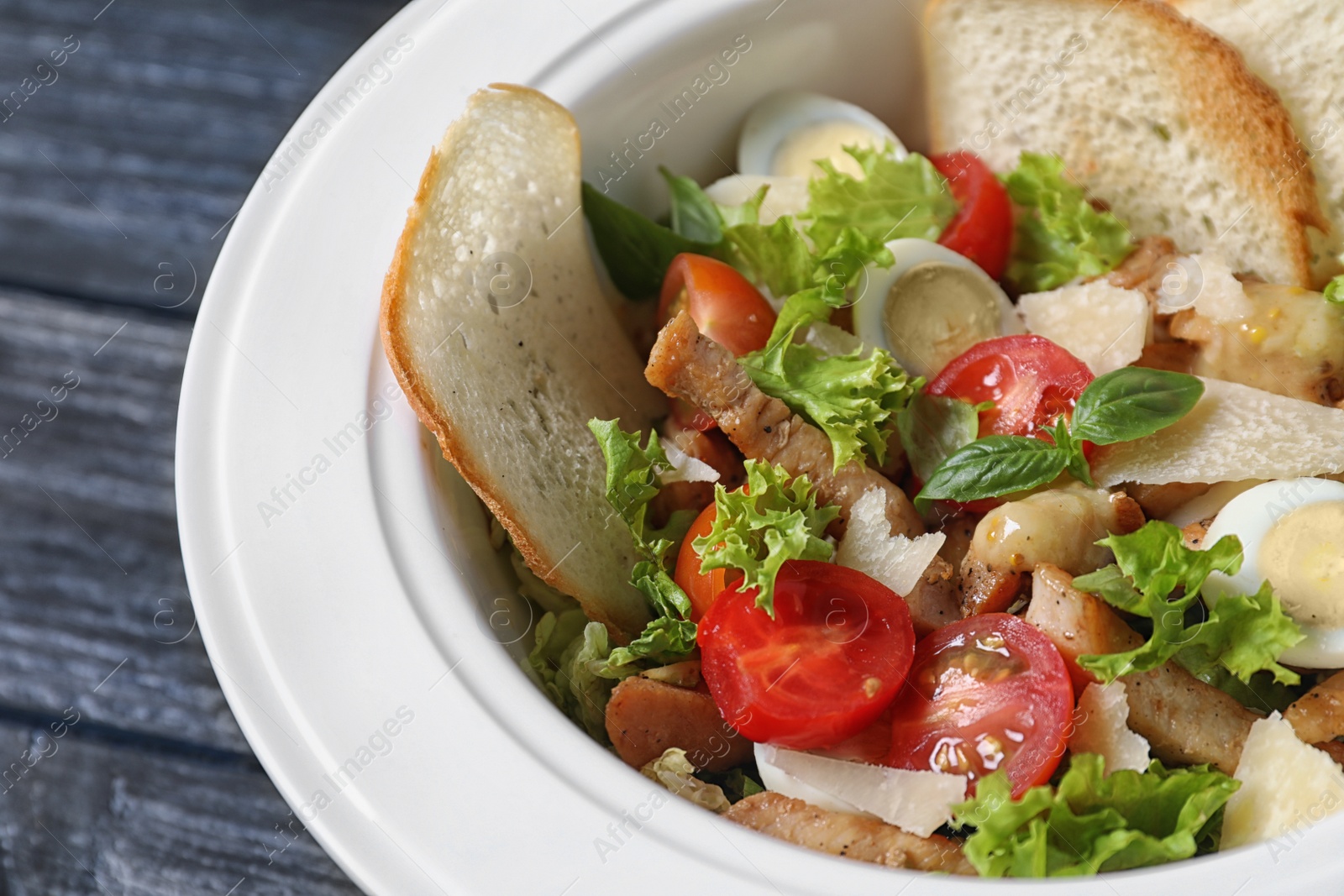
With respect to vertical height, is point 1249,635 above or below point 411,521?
above

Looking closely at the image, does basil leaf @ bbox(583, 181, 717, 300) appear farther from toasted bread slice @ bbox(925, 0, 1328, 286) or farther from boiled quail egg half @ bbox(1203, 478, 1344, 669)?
boiled quail egg half @ bbox(1203, 478, 1344, 669)

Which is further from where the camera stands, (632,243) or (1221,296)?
(632,243)

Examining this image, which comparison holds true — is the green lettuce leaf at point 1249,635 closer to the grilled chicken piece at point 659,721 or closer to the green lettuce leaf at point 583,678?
the grilled chicken piece at point 659,721

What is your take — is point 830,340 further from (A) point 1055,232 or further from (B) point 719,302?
(A) point 1055,232

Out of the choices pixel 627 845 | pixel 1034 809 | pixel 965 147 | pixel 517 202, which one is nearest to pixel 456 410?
pixel 517 202

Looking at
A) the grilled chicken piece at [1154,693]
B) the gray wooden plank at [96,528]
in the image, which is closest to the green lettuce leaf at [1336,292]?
the grilled chicken piece at [1154,693]

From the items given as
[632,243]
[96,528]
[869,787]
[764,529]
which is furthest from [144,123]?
[869,787]

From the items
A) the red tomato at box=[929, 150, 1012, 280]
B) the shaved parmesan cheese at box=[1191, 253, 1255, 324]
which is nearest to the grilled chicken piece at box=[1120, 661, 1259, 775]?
the shaved parmesan cheese at box=[1191, 253, 1255, 324]

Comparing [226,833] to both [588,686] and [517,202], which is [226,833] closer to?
[588,686]
